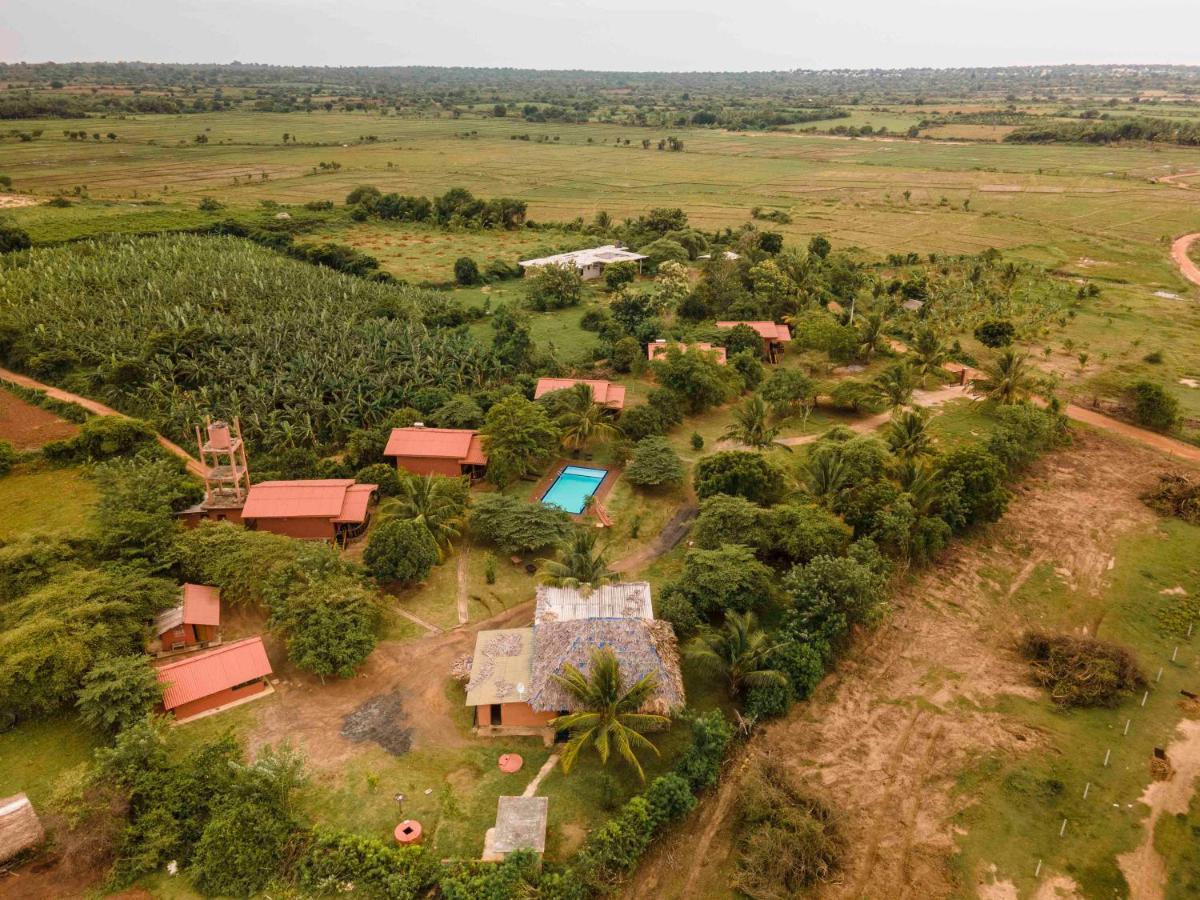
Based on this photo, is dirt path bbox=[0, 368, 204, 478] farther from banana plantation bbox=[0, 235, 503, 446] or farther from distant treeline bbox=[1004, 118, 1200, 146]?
distant treeline bbox=[1004, 118, 1200, 146]

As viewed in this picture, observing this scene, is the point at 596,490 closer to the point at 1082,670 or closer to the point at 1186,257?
the point at 1082,670

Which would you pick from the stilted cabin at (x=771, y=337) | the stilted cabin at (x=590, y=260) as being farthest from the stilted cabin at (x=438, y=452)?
the stilted cabin at (x=590, y=260)

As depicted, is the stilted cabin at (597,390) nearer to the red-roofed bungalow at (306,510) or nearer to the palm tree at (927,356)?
the red-roofed bungalow at (306,510)

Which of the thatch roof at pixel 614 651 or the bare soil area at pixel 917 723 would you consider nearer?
the bare soil area at pixel 917 723

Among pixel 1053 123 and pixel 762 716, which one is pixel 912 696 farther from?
pixel 1053 123

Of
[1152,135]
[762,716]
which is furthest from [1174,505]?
→ [1152,135]

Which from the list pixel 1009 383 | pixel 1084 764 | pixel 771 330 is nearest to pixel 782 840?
pixel 1084 764
